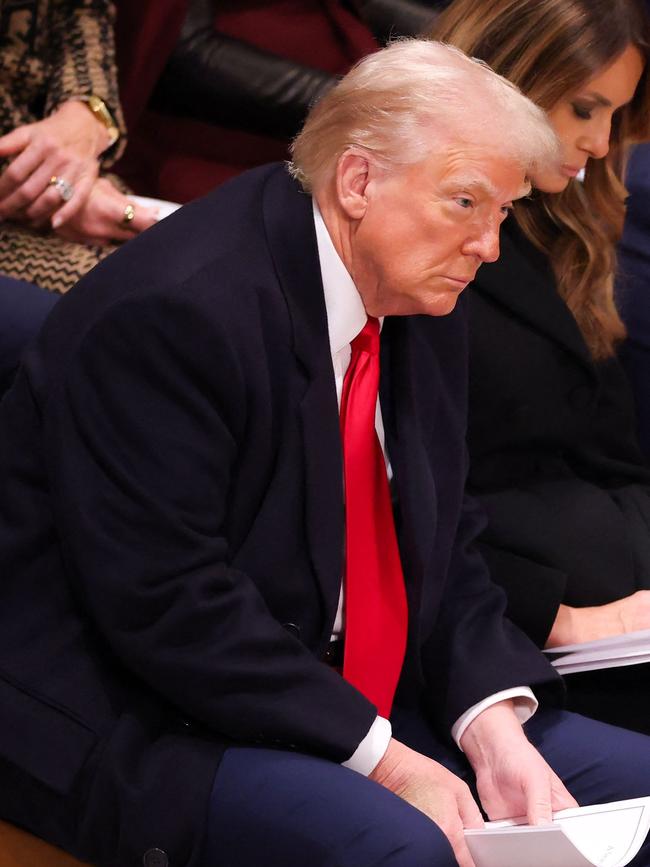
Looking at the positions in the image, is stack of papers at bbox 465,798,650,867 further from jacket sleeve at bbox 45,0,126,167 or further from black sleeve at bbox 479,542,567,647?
jacket sleeve at bbox 45,0,126,167

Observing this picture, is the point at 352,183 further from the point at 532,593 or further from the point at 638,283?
the point at 638,283

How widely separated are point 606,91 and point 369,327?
60 centimetres

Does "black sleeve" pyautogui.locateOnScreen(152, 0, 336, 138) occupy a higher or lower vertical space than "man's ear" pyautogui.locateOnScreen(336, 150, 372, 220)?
lower

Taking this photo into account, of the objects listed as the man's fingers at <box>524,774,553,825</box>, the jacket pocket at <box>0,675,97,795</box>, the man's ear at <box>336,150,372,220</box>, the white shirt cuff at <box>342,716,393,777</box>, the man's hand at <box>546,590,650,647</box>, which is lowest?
the man's hand at <box>546,590,650,647</box>

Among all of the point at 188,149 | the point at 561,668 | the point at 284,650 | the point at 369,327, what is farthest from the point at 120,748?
the point at 188,149

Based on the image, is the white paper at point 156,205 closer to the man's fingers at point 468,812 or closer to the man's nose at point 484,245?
the man's nose at point 484,245

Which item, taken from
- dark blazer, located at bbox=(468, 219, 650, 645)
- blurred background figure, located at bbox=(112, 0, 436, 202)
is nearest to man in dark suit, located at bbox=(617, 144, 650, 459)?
dark blazer, located at bbox=(468, 219, 650, 645)

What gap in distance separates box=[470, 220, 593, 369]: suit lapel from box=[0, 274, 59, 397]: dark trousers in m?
0.68

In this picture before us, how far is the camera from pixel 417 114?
1.42 m

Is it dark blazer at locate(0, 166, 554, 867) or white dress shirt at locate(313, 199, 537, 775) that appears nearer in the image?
dark blazer at locate(0, 166, 554, 867)

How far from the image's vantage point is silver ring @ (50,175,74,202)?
79.7 inches

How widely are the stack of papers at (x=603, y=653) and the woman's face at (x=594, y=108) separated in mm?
643

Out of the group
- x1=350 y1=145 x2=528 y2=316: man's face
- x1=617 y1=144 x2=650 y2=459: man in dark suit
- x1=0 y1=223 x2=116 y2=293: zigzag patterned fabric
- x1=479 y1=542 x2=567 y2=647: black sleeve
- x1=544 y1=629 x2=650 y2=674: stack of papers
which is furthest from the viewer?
x1=617 y1=144 x2=650 y2=459: man in dark suit

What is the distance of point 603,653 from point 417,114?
0.75 m
